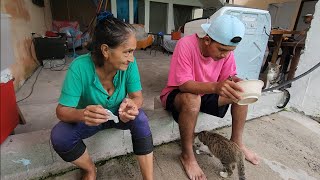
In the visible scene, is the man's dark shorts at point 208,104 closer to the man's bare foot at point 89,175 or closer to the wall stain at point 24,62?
the man's bare foot at point 89,175

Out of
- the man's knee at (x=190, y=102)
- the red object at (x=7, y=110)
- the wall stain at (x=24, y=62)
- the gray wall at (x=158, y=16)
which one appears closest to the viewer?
the red object at (x=7, y=110)

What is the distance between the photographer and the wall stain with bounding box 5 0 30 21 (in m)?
2.93

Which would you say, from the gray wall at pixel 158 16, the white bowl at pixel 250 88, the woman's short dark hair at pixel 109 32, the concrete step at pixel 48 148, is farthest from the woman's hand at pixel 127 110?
the gray wall at pixel 158 16

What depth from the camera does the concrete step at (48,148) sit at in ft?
4.09

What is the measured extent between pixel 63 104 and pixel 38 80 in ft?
8.82

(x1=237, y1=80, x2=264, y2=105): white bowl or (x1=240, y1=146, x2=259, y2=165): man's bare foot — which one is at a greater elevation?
(x1=237, y1=80, x2=264, y2=105): white bowl

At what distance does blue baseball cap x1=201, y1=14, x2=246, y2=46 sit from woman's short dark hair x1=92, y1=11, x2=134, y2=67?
21.3 inches

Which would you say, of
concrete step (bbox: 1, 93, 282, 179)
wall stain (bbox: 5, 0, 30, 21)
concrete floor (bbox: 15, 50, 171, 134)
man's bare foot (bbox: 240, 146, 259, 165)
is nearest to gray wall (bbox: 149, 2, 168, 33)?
concrete floor (bbox: 15, 50, 171, 134)

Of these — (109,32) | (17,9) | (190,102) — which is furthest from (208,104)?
(17,9)

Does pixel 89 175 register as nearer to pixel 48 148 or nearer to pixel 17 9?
pixel 48 148

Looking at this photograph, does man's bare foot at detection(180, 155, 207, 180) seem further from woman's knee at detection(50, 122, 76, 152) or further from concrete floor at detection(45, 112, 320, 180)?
woman's knee at detection(50, 122, 76, 152)

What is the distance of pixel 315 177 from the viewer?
1504 millimetres

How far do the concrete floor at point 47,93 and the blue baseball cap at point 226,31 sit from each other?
3.82 feet

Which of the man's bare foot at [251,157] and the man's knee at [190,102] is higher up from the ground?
the man's knee at [190,102]
